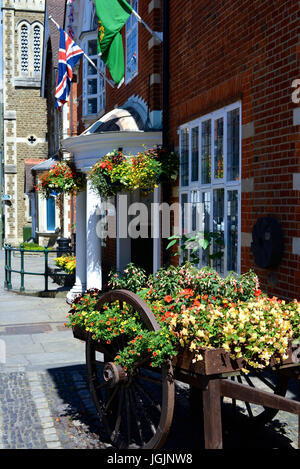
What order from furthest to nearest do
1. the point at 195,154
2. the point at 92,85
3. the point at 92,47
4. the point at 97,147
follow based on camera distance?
the point at 92,85 < the point at 92,47 < the point at 97,147 < the point at 195,154

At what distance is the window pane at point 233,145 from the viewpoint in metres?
6.21

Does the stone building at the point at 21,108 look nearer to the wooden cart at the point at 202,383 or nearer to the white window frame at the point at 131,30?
the white window frame at the point at 131,30

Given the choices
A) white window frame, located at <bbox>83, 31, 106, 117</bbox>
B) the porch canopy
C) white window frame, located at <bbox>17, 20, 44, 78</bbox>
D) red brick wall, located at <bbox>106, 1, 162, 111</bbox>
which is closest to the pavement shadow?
the porch canopy

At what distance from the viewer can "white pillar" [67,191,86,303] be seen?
11.3m

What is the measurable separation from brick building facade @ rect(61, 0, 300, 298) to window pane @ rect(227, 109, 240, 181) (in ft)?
0.04

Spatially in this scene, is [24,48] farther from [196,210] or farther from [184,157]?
[196,210]

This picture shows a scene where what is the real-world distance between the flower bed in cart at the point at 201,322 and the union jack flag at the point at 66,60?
25.1 ft

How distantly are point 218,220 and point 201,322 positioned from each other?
3400 millimetres

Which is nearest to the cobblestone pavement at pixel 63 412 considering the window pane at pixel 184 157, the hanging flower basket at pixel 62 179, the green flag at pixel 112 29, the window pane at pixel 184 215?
the window pane at pixel 184 215

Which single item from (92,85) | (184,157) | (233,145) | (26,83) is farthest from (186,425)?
(26,83)

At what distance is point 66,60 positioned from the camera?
1088cm

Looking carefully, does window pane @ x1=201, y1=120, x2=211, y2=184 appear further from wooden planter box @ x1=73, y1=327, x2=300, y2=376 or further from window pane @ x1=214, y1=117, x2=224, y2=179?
wooden planter box @ x1=73, y1=327, x2=300, y2=376

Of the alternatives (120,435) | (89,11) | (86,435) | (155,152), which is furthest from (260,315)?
(89,11)
